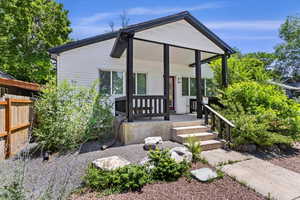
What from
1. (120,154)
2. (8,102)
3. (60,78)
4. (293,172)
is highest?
(60,78)

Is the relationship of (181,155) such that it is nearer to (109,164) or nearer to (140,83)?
(109,164)

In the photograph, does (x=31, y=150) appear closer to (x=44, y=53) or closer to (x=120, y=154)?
(x=120, y=154)

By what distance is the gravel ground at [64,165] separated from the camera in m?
3.05

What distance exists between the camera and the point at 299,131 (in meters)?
5.57

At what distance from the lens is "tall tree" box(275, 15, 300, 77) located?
2394 centimetres

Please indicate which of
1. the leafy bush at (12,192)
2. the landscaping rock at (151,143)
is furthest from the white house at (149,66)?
the leafy bush at (12,192)

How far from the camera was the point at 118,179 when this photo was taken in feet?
10.2

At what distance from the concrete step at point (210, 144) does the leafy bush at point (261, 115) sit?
1.64ft

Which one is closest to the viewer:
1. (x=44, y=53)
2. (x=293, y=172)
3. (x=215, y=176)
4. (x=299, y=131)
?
(x=215, y=176)

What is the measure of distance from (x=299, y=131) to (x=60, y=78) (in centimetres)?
955

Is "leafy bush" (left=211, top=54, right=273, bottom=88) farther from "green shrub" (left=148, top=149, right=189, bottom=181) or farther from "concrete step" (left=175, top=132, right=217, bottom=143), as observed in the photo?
"green shrub" (left=148, top=149, right=189, bottom=181)

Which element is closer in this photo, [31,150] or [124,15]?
[31,150]

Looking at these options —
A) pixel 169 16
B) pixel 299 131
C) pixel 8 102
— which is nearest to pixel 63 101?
pixel 8 102

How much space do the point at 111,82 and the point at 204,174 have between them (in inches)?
260
